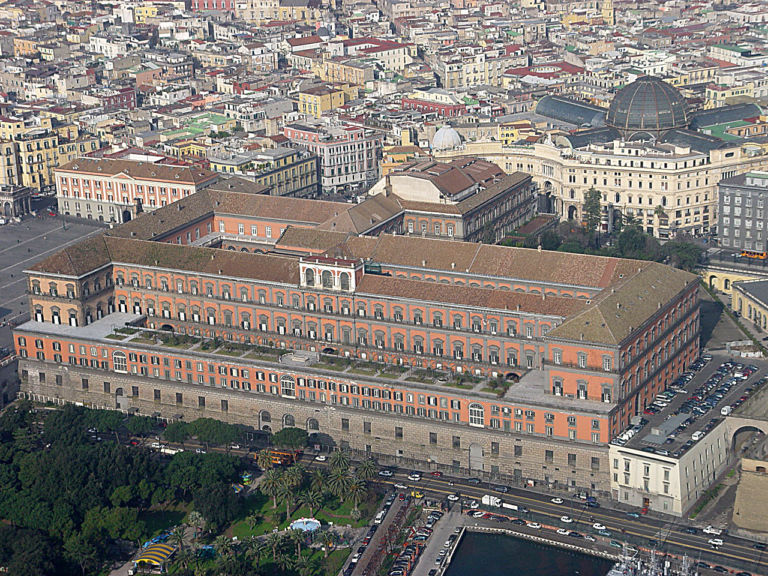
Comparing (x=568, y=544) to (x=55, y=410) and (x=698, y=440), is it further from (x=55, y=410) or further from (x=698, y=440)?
(x=55, y=410)

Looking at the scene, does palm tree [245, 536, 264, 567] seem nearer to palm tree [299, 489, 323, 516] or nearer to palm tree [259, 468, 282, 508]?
palm tree [259, 468, 282, 508]

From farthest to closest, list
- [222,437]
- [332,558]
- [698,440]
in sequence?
[222,437] → [698,440] → [332,558]

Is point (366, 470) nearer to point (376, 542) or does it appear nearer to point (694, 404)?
point (376, 542)

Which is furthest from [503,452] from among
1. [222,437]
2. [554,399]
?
[222,437]

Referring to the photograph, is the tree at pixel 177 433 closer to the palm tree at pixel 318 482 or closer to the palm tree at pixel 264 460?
the palm tree at pixel 264 460

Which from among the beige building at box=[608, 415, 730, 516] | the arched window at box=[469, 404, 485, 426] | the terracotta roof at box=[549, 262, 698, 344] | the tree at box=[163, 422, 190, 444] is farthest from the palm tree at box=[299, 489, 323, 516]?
the beige building at box=[608, 415, 730, 516]

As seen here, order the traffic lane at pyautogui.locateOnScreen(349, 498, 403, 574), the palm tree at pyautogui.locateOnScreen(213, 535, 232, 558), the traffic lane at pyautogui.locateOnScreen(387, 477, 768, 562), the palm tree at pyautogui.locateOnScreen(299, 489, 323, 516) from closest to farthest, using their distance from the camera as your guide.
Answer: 1. the palm tree at pyautogui.locateOnScreen(213, 535, 232, 558)
2. the traffic lane at pyautogui.locateOnScreen(349, 498, 403, 574)
3. the traffic lane at pyautogui.locateOnScreen(387, 477, 768, 562)
4. the palm tree at pyautogui.locateOnScreen(299, 489, 323, 516)

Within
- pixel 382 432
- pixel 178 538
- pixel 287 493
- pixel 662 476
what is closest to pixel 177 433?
pixel 287 493
